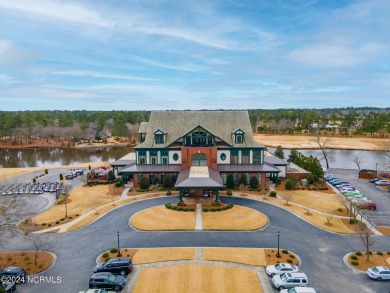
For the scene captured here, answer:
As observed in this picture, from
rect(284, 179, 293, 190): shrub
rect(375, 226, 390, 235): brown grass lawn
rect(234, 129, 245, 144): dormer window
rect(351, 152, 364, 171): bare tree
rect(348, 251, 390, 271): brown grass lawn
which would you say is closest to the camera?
rect(348, 251, 390, 271): brown grass lawn

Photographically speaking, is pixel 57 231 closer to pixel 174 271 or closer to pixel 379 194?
pixel 174 271

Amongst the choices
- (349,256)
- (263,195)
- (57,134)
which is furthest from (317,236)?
(57,134)

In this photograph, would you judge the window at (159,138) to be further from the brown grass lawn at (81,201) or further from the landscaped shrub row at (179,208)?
the landscaped shrub row at (179,208)

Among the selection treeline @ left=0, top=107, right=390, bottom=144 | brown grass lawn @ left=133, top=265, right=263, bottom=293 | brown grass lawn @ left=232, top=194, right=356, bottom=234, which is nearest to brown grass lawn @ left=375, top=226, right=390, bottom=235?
brown grass lawn @ left=232, top=194, right=356, bottom=234

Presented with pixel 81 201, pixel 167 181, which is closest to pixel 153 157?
pixel 167 181

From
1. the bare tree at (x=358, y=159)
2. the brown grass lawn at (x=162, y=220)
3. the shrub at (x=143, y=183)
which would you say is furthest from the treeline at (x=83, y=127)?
the brown grass lawn at (x=162, y=220)

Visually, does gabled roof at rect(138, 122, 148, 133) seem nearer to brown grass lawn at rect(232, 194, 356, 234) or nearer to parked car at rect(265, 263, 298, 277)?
brown grass lawn at rect(232, 194, 356, 234)
